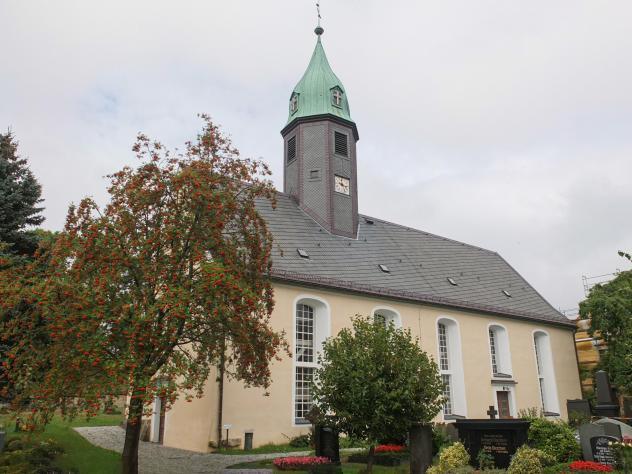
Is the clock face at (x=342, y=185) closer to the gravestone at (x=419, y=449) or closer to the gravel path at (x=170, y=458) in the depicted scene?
the gravel path at (x=170, y=458)

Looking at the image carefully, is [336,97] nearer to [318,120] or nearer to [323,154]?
[318,120]

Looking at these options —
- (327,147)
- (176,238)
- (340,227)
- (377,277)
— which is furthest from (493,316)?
(176,238)

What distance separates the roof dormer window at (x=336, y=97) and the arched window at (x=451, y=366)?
35.3ft

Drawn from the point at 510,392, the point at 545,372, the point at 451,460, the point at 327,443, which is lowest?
the point at 451,460

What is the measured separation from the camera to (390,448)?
45.0ft

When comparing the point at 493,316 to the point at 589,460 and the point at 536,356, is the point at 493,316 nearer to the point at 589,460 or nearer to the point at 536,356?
the point at 536,356

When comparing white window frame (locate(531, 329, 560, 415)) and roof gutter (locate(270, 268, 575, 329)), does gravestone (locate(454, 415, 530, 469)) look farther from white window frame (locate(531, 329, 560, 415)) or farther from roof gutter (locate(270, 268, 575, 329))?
white window frame (locate(531, 329, 560, 415))

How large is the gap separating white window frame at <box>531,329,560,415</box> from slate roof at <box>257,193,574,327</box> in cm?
102

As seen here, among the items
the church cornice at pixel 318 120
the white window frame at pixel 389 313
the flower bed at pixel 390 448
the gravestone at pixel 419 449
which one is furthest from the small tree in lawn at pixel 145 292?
the church cornice at pixel 318 120

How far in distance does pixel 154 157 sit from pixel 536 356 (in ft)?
72.5

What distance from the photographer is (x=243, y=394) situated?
16.2m

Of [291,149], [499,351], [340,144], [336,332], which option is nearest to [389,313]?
[336,332]

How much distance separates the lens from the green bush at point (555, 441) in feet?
39.5

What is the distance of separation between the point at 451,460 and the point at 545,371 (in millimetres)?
17410
